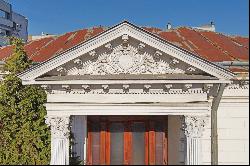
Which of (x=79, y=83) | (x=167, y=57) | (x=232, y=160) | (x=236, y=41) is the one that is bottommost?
(x=232, y=160)

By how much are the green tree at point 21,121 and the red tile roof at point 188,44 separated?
4.46 feet

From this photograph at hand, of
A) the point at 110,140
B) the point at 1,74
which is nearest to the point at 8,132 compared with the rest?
the point at 1,74

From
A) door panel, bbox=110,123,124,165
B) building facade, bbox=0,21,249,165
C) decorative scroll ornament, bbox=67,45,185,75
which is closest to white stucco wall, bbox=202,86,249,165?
building facade, bbox=0,21,249,165

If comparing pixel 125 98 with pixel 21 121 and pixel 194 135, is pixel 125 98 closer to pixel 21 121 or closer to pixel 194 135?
pixel 194 135

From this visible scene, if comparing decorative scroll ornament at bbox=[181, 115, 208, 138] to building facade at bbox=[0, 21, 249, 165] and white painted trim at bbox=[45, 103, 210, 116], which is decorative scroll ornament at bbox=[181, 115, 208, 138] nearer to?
building facade at bbox=[0, 21, 249, 165]

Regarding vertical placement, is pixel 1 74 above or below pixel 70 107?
above

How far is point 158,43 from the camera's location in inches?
385

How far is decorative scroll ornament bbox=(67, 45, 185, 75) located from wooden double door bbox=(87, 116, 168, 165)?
186cm

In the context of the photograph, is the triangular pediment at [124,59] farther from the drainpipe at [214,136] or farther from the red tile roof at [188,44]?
the red tile roof at [188,44]

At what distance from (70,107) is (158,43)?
2948mm

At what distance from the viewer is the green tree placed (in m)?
11.1

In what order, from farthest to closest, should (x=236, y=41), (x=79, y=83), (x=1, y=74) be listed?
(x=236, y=41), (x=1, y=74), (x=79, y=83)

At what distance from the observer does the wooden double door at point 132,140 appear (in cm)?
1141

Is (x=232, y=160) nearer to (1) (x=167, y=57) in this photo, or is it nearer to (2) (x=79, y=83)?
(1) (x=167, y=57)
